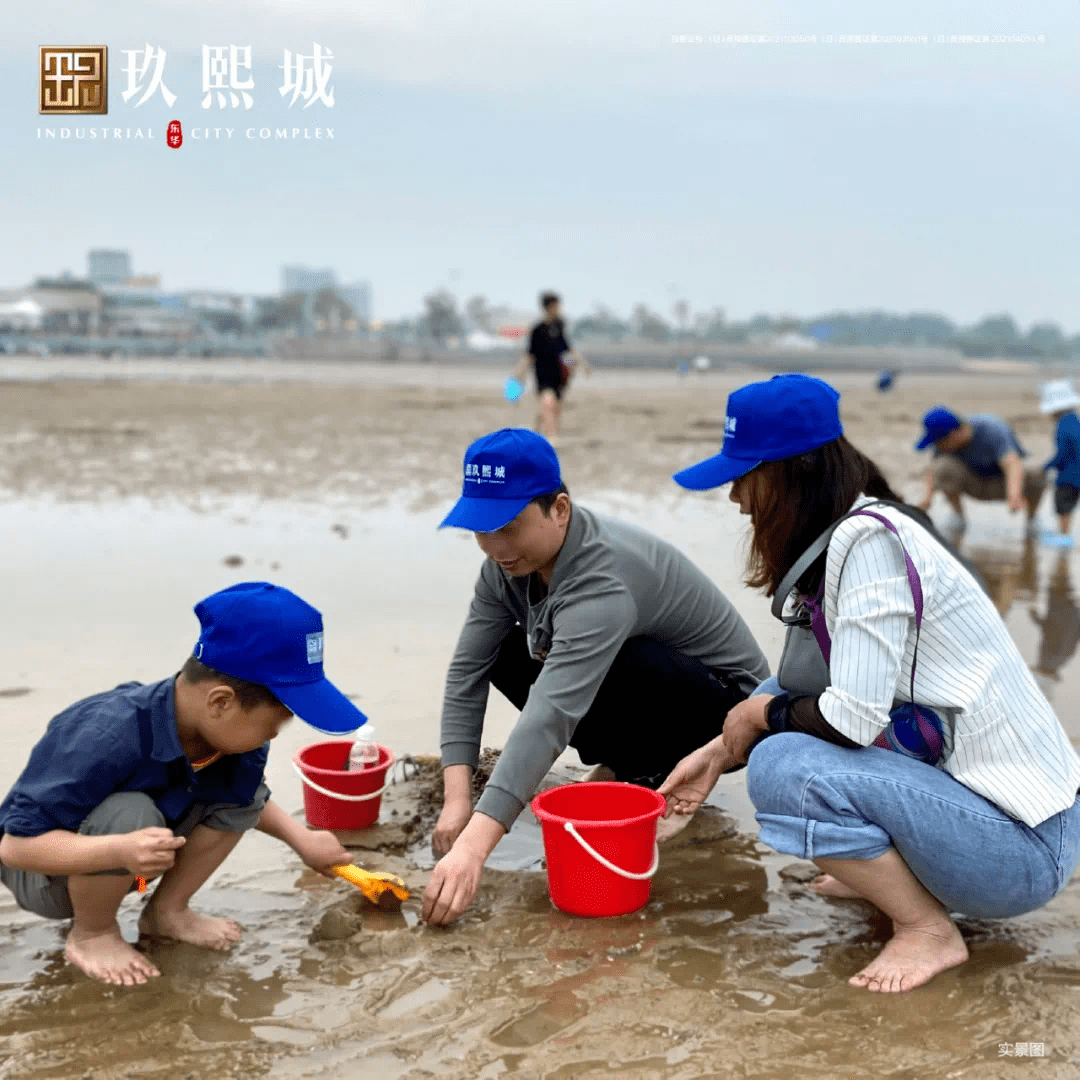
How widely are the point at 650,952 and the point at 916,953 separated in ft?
1.89

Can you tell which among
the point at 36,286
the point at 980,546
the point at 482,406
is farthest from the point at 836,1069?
the point at 36,286

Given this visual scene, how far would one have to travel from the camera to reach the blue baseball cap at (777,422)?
2561 millimetres

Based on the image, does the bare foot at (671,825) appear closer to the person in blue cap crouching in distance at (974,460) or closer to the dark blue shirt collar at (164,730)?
the dark blue shirt collar at (164,730)

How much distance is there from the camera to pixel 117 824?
2520 mm

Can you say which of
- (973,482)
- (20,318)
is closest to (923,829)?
(973,482)

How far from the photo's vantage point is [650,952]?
2746mm

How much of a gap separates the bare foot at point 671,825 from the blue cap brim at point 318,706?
3.71 ft

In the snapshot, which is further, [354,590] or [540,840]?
[354,590]

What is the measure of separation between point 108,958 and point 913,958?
1729 millimetres

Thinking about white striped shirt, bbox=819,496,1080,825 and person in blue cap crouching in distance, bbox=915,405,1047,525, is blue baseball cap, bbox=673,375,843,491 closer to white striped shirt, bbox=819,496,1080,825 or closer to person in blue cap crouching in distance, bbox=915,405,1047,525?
white striped shirt, bbox=819,496,1080,825

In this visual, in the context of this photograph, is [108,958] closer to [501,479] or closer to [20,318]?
[501,479]

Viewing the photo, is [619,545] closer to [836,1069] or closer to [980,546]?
[836,1069]

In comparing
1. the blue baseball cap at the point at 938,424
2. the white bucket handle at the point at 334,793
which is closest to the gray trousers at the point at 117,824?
the white bucket handle at the point at 334,793

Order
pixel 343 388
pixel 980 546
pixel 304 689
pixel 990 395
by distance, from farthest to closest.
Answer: pixel 990 395 < pixel 343 388 < pixel 980 546 < pixel 304 689
